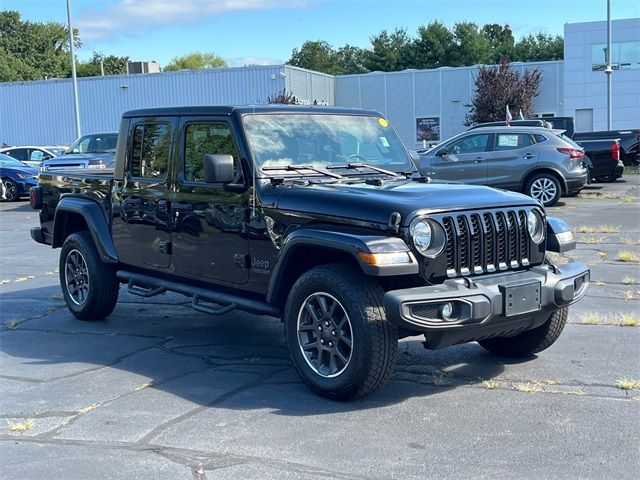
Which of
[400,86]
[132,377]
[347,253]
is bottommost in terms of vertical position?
[132,377]

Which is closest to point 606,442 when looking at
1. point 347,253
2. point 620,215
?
point 347,253

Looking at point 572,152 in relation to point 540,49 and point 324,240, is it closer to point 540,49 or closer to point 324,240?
point 324,240

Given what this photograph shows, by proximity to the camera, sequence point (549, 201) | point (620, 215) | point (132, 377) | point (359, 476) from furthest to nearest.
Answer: point (549, 201) → point (620, 215) → point (132, 377) → point (359, 476)

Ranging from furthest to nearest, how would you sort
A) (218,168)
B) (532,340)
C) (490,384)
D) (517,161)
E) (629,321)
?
(517,161) → (629,321) → (532,340) → (218,168) → (490,384)

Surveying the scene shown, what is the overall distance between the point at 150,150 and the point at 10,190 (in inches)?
667

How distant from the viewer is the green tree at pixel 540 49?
73688mm

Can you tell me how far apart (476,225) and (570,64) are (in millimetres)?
40175

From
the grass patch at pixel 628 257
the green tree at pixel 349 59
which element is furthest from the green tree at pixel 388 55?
the grass patch at pixel 628 257

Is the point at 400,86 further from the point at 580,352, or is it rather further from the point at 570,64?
the point at 580,352

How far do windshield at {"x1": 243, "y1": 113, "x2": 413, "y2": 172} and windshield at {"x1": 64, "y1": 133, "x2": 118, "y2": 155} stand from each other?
1507 cm

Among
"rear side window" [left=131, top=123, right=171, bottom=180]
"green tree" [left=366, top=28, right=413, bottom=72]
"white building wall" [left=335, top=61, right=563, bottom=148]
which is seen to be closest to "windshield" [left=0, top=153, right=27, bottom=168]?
"rear side window" [left=131, top=123, right=171, bottom=180]

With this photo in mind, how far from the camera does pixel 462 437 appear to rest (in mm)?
4543

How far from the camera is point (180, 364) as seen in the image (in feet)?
20.4

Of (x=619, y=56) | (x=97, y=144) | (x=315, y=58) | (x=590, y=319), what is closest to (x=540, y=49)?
(x=315, y=58)
